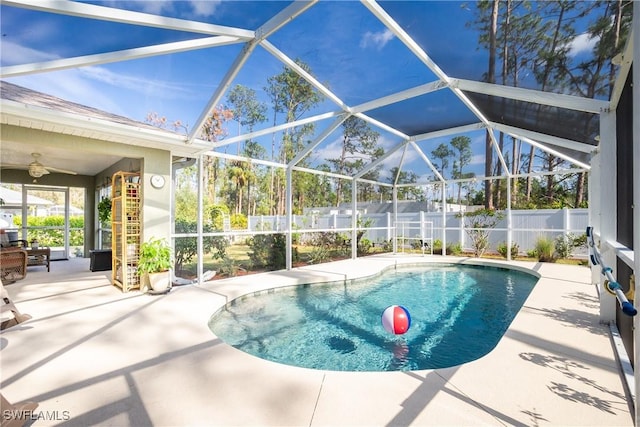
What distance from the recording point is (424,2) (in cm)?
386

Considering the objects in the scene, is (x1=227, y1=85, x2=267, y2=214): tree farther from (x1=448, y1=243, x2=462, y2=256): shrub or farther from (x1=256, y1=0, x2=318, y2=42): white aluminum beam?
(x1=448, y1=243, x2=462, y2=256): shrub

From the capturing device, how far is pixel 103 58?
12.7ft

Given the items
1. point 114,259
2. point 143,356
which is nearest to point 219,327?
point 143,356

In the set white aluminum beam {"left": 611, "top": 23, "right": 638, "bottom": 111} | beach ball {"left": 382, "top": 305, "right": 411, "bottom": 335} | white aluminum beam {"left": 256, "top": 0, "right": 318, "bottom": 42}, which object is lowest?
beach ball {"left": 382, "top": 305, "right": 411, "bottom": 335}

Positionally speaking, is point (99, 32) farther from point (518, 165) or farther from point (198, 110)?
point (518, 165)

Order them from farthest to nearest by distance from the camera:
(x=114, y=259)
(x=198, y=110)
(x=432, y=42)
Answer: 1. (x=198, y=110)
2. (x=114, y=259)
3. (x=432, y=42)

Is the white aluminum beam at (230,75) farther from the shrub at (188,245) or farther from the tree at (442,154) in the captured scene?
the tree at (442,154)

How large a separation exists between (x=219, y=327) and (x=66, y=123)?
4085mm

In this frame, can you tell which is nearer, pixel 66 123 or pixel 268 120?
pixel 66 123

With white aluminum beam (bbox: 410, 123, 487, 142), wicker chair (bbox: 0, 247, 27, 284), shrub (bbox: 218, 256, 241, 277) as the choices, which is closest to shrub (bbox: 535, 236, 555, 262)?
white aluminum beam (bbox: 410, 123, 487, 142)

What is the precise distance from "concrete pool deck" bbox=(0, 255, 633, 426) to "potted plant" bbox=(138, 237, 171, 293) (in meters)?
1.46

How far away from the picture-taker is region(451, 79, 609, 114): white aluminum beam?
3.94 metres

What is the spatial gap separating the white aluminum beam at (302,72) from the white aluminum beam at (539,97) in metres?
2.40

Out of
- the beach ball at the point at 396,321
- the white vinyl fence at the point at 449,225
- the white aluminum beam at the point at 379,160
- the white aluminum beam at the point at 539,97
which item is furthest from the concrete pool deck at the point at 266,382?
the white aluminum beam at the point at 379,160
